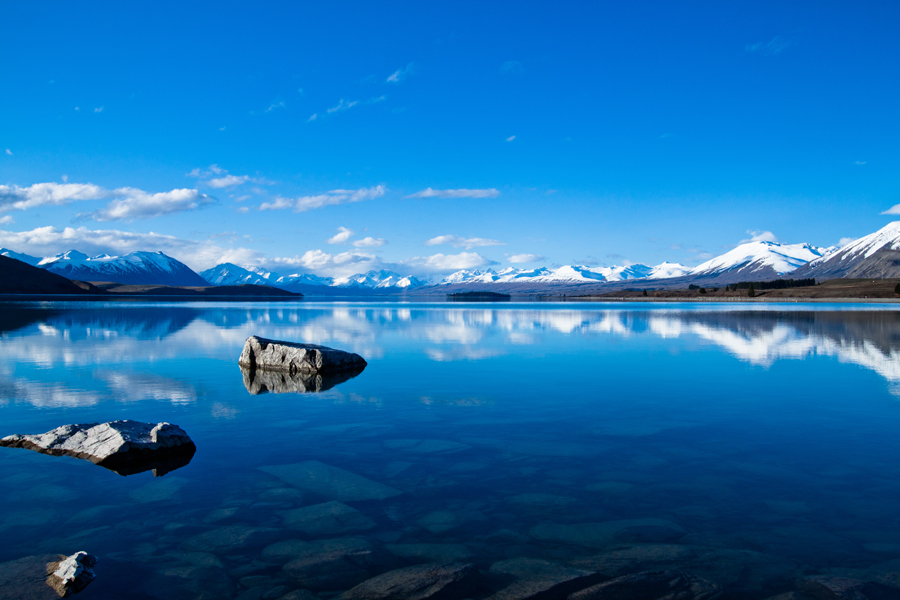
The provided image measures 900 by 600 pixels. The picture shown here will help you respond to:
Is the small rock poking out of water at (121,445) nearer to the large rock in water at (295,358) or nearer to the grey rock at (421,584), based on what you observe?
the grey rock at (421,584)

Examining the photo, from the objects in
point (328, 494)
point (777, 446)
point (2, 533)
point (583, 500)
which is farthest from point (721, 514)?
point (2, 533)

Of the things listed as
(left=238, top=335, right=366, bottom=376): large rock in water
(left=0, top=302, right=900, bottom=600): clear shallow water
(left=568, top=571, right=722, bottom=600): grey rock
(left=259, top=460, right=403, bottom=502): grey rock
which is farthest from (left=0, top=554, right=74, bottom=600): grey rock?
(left=238, top=335, right=366, bottom=376): large rock in water

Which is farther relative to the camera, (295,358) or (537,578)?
(295,358)

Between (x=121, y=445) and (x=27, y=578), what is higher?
(x=121, y=445)

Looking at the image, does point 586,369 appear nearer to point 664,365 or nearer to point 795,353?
point 664,365

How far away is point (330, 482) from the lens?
8109mm

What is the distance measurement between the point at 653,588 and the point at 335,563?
310 cm

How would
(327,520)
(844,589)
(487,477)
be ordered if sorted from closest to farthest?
(844,589), (327,520), (487,477)

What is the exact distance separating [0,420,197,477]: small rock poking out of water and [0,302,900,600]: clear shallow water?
28 cm

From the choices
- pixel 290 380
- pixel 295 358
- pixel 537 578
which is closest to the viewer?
pixel 537 578

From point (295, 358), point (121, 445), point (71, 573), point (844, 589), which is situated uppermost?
point (295, 358)

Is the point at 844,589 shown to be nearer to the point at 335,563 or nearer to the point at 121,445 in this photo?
the point at 335,563

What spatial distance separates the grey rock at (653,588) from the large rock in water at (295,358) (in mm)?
14865

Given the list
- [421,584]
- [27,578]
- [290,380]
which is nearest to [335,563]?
[421,584]
